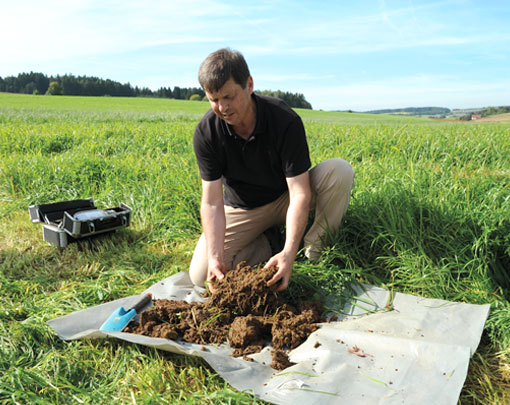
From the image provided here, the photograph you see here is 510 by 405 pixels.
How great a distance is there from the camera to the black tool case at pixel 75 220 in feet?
10.7

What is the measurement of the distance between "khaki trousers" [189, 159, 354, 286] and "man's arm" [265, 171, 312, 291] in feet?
1.14

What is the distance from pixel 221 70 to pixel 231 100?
172 millimetres

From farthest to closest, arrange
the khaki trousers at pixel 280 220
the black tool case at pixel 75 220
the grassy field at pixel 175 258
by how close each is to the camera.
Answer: the black tool case at pixel 75 220
the khaki trousers at pixel 280 220
the grassy field at pixel 175 258

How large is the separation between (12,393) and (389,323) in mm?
1818

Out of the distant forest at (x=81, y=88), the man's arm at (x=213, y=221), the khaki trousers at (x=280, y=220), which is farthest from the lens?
the distant forest at (x=81, y=88)

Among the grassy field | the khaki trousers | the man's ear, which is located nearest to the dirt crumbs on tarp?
the grassy field

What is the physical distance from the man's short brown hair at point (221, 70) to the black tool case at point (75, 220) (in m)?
1.76

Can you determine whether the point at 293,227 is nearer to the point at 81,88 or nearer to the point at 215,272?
the point at 215,272

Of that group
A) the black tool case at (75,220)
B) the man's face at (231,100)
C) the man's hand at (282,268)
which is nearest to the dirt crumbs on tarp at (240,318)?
the man's hand at (282,268)

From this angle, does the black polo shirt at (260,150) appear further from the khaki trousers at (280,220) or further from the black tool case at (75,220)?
the black tool case at (75,220)

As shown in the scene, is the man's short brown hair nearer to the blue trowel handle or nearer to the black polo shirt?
the black polo shirt

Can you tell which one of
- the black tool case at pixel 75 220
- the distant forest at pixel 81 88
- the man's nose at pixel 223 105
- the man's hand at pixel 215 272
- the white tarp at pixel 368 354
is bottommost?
the white tarp at pixel 368 354

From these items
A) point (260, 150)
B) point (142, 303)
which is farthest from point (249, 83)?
point (142, 303)

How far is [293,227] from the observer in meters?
2.39
